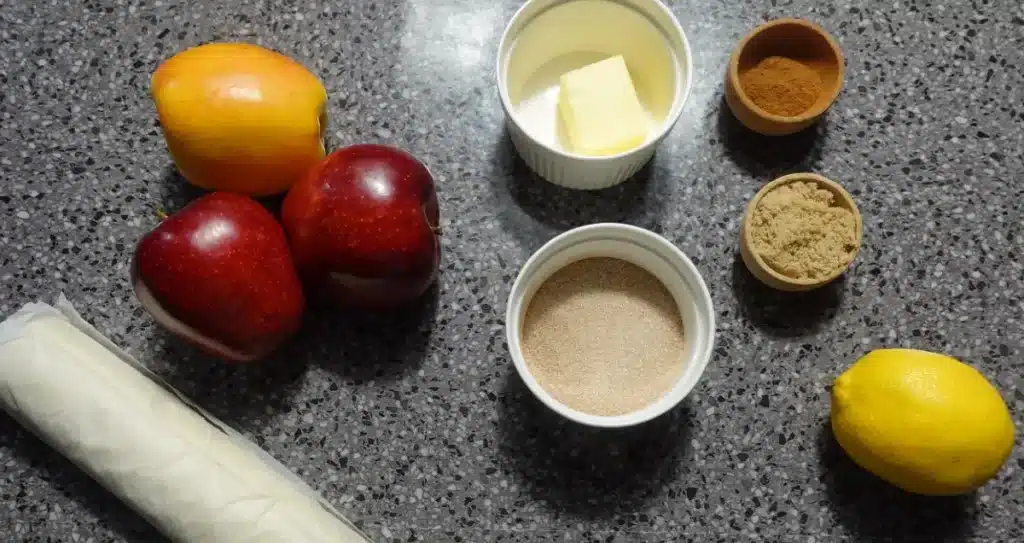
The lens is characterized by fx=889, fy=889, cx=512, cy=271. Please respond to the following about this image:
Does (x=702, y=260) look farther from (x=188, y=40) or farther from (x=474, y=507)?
(x=188, y=40)

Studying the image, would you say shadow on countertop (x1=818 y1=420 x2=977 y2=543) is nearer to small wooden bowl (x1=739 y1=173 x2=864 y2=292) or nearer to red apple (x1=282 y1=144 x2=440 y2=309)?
small wooden bowl (x1=739 y1=173 x2=864 y2=292)

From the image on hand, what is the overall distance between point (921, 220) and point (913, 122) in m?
0.10

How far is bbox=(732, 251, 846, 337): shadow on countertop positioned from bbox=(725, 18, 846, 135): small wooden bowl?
0.47 feet

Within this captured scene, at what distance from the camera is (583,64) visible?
85 cm

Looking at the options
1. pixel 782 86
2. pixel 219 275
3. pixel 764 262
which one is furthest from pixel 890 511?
pixel 219 275

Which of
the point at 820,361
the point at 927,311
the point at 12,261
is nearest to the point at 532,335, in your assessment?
the point at 820,361

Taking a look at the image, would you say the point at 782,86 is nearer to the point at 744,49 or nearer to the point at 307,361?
the point at 744,49

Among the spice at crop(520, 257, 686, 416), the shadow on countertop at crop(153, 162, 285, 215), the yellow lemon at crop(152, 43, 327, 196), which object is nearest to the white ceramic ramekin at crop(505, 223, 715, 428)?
the spice at crop(520, 257, 686, 416)

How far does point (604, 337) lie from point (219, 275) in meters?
0.33

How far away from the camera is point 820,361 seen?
0.83 m

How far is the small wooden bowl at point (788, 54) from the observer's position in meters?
0.81

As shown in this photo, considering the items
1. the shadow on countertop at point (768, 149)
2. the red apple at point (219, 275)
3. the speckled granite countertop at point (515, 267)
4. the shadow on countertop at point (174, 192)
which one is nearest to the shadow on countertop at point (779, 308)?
the speckled granite countertop at point (515, 267)

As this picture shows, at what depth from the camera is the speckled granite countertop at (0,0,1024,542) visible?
2.67 ft

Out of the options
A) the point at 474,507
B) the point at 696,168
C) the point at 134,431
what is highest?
the point at 696,168
